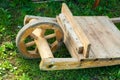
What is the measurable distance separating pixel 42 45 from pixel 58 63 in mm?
433

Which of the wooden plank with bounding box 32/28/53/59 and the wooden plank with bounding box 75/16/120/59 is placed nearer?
the wooden plank with bounding box 32/28/53/59

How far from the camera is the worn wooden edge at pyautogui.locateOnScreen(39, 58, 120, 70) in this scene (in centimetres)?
391

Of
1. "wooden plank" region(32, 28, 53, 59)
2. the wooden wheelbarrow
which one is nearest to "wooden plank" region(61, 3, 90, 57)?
the wooden wheelbarrow

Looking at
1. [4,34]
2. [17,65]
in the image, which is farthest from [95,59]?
[4,34]

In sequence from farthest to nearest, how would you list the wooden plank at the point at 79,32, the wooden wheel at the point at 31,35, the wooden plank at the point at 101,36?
the wooden plank at the point at 101,36 < the wooden wheel at the point at 31,35 < the wooden plank at the point at 79,32

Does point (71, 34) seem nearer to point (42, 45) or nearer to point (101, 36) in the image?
point (42, 45)

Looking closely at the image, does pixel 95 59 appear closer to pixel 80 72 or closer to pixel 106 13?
pixel 80 72

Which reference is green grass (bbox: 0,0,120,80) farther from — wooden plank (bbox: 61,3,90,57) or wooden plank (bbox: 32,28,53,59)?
wooden plank (bbox: 61,3,90,57)

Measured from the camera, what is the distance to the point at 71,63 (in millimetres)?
4082

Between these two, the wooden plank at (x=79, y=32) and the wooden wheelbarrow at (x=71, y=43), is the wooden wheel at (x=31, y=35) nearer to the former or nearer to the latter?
the wooden wheelbarrow at (x=71, y=43)

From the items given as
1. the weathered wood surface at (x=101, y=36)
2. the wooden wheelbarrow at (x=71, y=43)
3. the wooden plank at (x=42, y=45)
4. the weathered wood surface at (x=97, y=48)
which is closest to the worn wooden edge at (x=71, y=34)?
the wooden wheelbarrow at (x=71, y=43)

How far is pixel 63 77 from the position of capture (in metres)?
4.46

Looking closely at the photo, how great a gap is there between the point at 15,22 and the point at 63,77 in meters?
1.67

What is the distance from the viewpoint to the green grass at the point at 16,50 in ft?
14.6
